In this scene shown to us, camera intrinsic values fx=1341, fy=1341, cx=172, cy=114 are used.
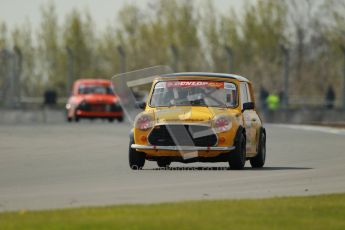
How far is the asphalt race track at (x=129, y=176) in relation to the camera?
14.8 m

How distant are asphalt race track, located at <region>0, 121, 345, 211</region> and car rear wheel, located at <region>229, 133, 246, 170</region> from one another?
18 cm

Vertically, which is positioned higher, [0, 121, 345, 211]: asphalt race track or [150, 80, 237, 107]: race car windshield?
[150, 80, 237, 107]: race car windshield

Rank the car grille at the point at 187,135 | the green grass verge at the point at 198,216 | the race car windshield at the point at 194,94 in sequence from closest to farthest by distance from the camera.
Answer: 1. the green grass verge at the point at 198,216
2. the car grille at the point at 187,135
3. the race car windshield at the point at 194,94

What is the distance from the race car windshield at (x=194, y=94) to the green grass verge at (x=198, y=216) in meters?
6.58

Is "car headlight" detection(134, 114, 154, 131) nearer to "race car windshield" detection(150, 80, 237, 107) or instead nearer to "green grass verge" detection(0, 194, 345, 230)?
"race car windshield" detection(150, 80, 237, 107)

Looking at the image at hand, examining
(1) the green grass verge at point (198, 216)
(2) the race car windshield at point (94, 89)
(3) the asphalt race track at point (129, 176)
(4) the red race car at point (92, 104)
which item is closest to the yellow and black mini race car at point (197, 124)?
(3) the asphalt race track at point (129, 176)

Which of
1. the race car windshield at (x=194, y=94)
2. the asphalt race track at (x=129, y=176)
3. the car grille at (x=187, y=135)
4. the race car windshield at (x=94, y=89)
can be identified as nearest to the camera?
the asphalt race track at (x=129, y=176)

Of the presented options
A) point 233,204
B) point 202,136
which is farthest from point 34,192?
point 202,136

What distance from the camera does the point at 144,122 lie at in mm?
19578

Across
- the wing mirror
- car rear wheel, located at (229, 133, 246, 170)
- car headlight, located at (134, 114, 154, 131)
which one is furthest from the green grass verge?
the wing mirror

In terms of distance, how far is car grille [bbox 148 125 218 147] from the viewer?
19234 millimetres

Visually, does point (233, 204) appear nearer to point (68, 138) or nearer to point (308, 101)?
point (68, 138)

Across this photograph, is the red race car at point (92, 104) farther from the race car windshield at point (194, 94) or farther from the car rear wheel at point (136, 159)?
the car rear wheel at point (136, 159)

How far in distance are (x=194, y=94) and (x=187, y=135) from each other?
1.28 m
